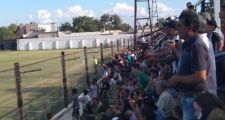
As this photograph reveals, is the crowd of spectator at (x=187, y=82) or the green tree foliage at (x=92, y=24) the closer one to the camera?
the crowd of spectator at (x=187, y=82)

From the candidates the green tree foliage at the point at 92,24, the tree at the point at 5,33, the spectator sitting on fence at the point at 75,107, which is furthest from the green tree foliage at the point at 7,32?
the spectator sitting on fence at the point at 75,107

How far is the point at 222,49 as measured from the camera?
22.9ft

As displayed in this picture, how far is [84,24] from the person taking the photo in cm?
14988

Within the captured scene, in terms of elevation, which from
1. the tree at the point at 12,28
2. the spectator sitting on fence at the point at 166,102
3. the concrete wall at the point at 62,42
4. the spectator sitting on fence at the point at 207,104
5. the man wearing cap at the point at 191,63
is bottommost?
the concrete wall at the point at 62,42

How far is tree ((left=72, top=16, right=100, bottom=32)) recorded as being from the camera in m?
149

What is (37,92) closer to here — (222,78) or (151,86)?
(151,86)

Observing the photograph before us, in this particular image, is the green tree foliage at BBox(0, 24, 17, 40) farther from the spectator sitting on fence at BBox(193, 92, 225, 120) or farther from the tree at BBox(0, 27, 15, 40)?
the spectator sitting on fence at BBox(193, 92, 225, 120)

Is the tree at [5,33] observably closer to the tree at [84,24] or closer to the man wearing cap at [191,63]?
the tree at [84,24]

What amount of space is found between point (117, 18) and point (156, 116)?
148 m

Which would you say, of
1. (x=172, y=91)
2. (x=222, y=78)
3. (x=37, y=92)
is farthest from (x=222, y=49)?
(x=37, y=92)

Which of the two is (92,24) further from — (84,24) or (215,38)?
(215,38)

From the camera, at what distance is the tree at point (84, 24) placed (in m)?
149

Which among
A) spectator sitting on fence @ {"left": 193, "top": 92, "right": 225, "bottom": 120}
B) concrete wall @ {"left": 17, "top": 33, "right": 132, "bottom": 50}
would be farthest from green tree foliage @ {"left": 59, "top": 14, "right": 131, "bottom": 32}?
spectator sitting on fence @ {"left": 193, "top": 92, "right": 225, "bottom": 120}

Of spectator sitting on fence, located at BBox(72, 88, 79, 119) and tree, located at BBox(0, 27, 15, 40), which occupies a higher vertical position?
tree, located at BBox(0, 27, 15, 40)
